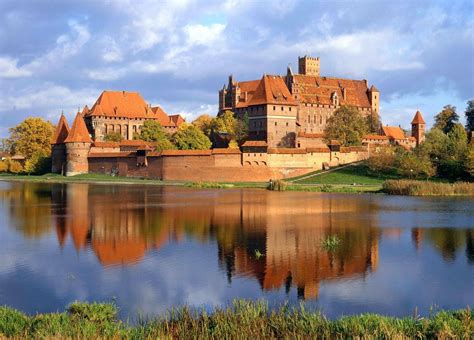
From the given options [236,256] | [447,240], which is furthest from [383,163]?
[236,256]

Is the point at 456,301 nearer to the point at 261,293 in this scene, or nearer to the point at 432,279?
the point at 432,279

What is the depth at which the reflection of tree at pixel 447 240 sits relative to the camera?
15297mm

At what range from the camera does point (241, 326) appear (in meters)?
8.29

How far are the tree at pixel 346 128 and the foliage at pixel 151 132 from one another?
15.1m

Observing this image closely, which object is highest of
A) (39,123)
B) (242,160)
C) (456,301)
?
(39,123)

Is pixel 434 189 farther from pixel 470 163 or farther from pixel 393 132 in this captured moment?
pixel 393 132

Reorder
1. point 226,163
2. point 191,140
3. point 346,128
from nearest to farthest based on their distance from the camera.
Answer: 1. point 226,163
2. point 191,140
3. point 346,128

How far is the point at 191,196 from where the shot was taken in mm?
31797

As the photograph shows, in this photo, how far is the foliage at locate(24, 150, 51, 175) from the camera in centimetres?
5572

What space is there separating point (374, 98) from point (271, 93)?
663 inches

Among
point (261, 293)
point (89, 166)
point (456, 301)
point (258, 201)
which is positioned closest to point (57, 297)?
point (261, 293)

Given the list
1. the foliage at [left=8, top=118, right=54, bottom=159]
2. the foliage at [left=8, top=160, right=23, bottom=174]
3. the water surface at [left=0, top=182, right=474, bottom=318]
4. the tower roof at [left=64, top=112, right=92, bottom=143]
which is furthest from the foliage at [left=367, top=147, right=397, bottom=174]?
the foliage at [left=8, top=160, right=23, bottom=174]

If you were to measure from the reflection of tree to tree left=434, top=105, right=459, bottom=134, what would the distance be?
4552 centimetres

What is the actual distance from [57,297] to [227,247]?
19.7ft
